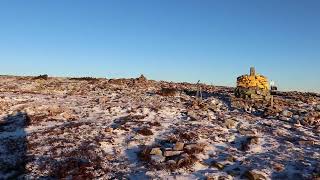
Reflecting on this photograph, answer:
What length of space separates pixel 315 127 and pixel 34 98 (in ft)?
69.9

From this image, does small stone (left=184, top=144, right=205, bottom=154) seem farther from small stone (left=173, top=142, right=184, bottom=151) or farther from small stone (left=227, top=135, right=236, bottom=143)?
small stone (left=227, top=135, right=236, bottom=143)

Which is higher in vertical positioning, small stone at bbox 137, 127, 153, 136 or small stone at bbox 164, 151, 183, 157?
small stone at bbox 137, 127, 153, 136

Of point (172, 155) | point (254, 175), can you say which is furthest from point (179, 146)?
point (254, 175)

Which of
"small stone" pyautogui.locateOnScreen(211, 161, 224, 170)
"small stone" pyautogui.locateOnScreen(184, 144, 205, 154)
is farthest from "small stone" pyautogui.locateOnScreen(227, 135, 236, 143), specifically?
"small stone" pyautogui.locateOnScreen(211, 161, 224, 170)

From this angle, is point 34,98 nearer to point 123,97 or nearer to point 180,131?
point 123,97

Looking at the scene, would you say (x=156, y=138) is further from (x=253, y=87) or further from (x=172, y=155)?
(x=253, y=87)

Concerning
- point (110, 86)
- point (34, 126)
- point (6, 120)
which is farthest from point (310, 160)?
point (110, 86)

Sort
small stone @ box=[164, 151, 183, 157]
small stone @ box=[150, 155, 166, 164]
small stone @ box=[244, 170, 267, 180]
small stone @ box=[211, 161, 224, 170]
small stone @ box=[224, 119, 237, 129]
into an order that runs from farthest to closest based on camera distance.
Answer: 1. small stone @ box=[224, 119, 237, 129]
2. small stone @ box=[164, 151, 183, 157]
3. small stone @ box=[150, 155, 166, 164]
4. small stone @ box=[211, 161, 224, 170]
5. small stone @ box=[244, 170, 267, 180]

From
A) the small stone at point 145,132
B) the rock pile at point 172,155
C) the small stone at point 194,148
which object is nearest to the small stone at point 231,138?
the rock pile at point 172,155

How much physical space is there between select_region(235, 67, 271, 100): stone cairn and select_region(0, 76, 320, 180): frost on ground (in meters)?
1.53

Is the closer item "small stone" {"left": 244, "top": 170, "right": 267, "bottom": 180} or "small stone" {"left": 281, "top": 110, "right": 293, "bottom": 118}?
"small stone" {"left": 244, "top": 170, "right": 267, "bottom": 180}

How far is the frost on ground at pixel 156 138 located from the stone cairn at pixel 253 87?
5.03ft

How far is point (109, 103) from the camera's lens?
30719 millimetres

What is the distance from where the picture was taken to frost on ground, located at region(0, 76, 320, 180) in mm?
17156
